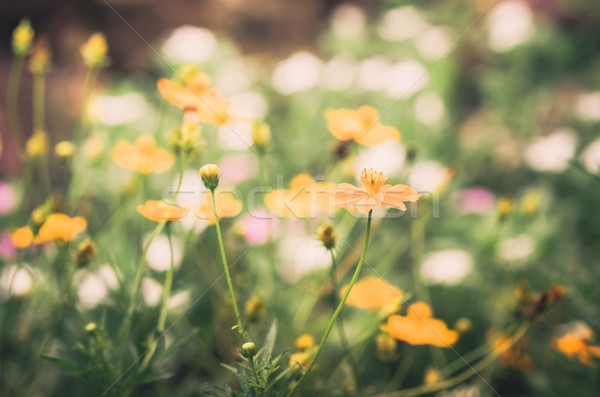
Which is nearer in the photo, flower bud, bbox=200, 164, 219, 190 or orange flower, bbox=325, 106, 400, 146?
flower bud, bbox=200, 164, 219, 190

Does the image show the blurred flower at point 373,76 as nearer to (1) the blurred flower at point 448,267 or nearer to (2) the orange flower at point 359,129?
(1) the blurred flower at point 448,267

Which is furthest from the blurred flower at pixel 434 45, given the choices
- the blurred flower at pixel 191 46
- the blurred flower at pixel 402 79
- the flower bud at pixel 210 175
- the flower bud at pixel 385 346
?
the flower bud at pixel 210 175

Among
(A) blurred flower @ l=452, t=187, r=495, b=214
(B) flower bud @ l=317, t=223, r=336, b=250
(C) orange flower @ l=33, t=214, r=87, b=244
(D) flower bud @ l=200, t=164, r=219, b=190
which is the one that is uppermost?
(D) flower bud @ l=200, t=164, r=219, b=190

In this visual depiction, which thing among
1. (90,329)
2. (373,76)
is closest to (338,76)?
(373,76)

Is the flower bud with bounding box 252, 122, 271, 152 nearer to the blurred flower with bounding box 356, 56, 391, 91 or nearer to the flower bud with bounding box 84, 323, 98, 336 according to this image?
the flower bud with bounding box 84, 323, 98, 336

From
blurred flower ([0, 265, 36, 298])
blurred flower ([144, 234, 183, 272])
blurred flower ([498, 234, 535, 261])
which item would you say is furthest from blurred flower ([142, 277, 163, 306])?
blurred flower ([498, 234, 535, 261])

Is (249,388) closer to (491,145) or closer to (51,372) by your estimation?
(51,372)

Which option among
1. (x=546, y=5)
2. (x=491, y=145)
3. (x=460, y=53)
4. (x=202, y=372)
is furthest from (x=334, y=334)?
(x=546, y=5)
